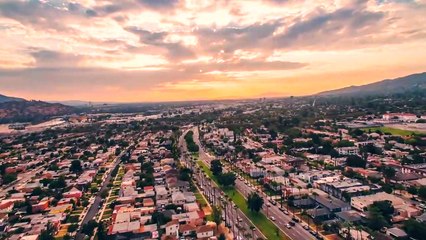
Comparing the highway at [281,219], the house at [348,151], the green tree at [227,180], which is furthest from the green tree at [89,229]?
the house at [348,151]

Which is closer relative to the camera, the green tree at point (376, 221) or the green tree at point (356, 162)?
the green tree at point (376, 221)

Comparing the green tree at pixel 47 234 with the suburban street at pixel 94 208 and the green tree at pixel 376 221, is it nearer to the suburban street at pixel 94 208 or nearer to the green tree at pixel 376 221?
the suburban street at pixel 94 208

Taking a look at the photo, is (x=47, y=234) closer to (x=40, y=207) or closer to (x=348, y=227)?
(x=40, y=207)

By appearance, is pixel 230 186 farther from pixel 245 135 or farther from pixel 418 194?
pixel 245 135

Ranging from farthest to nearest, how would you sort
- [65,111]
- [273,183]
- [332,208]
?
[65,111] → [273,183] → [332,208]

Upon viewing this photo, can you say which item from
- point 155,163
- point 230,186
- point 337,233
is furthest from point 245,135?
point 337,233

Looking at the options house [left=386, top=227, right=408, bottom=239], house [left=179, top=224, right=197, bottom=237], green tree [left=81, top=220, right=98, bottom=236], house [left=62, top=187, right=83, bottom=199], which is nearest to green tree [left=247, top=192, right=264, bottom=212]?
house [left=179, top=224, right=197, bottom=237]

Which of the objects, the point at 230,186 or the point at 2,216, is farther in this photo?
the point at 230,186
